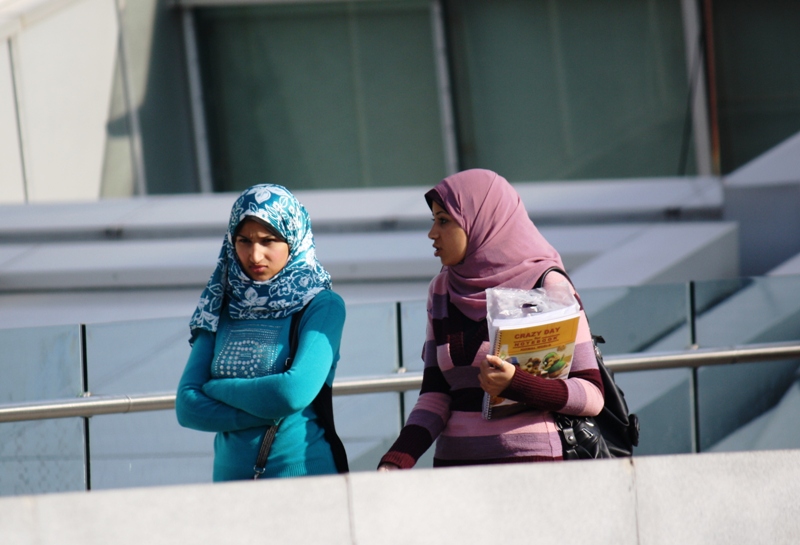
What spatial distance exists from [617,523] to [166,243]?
6.33 metres

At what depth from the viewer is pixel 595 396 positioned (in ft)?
8.98

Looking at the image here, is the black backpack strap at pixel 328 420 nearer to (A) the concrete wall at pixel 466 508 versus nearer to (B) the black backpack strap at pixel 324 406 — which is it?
(B) the black backpack strap at pixel 324 406

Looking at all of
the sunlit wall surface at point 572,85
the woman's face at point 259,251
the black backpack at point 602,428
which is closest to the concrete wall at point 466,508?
the black backpack at point 602,428

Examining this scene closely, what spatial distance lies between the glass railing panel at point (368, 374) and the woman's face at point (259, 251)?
1731mm

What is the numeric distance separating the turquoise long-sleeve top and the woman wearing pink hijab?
0.25m

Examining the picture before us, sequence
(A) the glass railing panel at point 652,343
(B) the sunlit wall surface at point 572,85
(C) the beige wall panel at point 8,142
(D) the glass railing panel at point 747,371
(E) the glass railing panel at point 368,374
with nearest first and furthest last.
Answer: (E) the glass railing panel at point 368,374 → (A) the glass railing panel at point 652,343 → (D) the glass railing panel at point 747,371 → (C) the beige wall panel at point 8,142 → (B) the sunlit wall surface at point 572,85

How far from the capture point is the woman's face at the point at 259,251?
292 cm

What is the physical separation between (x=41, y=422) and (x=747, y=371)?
11.2 ft

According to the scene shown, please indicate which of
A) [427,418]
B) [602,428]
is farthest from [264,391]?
[602,428]

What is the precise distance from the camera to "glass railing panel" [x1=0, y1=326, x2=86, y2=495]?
440cm

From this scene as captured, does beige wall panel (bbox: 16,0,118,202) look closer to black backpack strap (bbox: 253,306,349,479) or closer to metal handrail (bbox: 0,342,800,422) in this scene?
metal handrail (bbox: 0,342,800,422)

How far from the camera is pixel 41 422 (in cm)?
445

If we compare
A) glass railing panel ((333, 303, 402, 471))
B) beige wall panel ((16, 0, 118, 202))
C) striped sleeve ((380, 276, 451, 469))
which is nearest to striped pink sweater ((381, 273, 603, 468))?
striped sleeve ((380, 276, 451, 469))

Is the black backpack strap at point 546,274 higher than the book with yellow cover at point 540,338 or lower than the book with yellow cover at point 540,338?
higher
